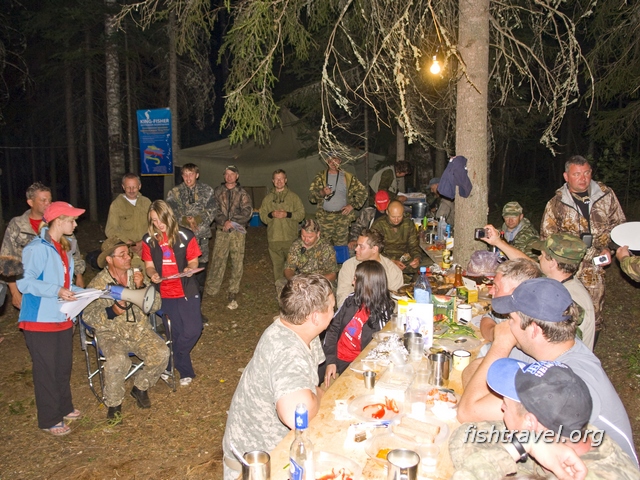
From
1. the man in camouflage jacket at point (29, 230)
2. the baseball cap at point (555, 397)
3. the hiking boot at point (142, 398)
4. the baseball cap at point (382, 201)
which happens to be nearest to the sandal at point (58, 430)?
the hiking boot at point (142, 398)

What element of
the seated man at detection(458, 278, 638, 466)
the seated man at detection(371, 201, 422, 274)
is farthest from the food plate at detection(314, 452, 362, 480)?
the seated man at detection(371, 201, 422, 274)

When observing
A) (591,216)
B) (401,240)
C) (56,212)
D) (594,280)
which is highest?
(56,212)

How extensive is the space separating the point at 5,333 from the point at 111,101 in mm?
5976

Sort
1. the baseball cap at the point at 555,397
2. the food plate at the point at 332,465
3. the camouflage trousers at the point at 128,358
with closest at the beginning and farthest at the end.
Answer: the baseball cap at the point at 555,397 → the food plate at the point at 332,465 → the camouflage trousers at the point at 128,358

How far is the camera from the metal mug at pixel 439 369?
124 inches

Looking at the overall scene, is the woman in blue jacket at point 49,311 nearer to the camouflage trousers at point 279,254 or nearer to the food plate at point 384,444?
the food plate at point 384,444

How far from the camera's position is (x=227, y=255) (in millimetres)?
7727

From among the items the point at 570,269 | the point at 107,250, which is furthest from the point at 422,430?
the point at 107,250

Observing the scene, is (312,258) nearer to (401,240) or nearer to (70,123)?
(401,240)

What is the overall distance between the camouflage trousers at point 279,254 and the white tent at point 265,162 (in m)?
6.28

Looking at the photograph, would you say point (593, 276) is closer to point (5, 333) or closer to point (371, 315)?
point (371, 315)

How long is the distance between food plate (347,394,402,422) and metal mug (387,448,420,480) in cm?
55

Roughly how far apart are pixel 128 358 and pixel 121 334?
0.25 metres

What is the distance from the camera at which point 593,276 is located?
5.11m
